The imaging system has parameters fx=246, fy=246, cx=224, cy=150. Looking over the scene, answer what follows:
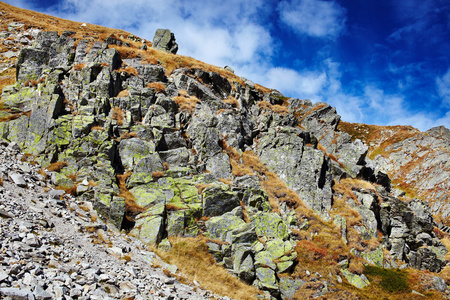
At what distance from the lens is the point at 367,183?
3431cm

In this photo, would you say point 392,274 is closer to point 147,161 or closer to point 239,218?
Result: point 239,218

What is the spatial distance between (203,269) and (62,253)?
9.15 metres

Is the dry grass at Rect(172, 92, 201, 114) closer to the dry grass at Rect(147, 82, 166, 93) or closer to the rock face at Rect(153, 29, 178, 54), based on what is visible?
the dry grass at Rect(147, 82, 166, 93)

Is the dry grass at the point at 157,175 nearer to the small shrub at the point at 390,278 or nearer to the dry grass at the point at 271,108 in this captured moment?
the small shrub at the point at 390,278


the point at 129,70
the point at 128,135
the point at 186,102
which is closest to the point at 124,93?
the point at 129,70

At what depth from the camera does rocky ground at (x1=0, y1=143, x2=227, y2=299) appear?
7734 millimetres

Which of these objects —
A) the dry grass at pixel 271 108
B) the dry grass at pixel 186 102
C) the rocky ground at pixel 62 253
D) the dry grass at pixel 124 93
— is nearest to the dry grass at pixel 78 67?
the dry grass at pixel 124 93

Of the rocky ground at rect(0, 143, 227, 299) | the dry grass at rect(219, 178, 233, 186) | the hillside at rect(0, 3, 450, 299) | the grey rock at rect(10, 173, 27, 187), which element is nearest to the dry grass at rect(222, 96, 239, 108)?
the hillside at rect(0, 3, 450, 299)

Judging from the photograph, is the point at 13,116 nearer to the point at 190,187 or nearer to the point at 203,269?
the point at 190,187

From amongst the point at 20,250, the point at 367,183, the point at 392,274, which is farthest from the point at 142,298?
the point at 367,183

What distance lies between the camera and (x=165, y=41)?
5006cm

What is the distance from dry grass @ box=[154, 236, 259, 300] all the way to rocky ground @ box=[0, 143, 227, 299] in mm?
1107

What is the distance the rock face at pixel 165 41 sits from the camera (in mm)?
49625

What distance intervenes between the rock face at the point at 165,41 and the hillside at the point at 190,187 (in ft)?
28.4
